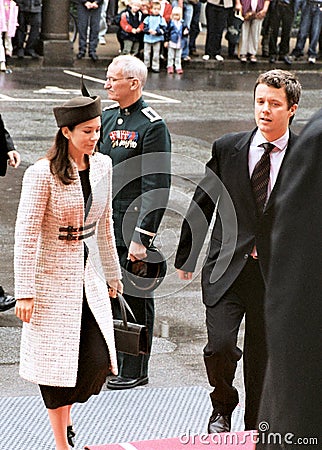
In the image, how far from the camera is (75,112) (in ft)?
18.1

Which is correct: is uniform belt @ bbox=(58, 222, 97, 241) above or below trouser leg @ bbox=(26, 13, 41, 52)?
above

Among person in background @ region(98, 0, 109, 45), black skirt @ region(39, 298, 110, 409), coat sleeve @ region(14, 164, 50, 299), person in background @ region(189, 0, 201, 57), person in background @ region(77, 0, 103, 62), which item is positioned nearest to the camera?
coat sleeve @ region(14, 164, 50, 299)

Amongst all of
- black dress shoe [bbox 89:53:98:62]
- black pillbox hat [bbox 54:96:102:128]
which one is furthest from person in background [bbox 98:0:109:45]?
black pillbox hat [bbox 54:96:102:128]

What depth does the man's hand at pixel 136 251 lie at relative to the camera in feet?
21.4

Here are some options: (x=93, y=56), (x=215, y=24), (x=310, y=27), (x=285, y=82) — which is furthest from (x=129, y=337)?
(x=310, y=27)

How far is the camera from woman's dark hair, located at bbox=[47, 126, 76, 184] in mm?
5449

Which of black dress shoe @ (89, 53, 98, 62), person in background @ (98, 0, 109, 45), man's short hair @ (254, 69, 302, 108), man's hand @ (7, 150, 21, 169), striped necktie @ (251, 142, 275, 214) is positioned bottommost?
black dress shoe @ (89, 53, 98, 62)

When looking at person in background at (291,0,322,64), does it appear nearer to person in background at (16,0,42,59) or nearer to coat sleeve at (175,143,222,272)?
person in background at (16,0,42,59)

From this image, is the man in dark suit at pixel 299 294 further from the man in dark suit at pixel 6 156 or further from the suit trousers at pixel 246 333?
the man in dark suit at pixel 6 156

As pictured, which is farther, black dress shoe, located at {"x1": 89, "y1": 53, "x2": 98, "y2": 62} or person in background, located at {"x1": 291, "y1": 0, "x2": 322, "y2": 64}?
person in background, located at {"x1": 291, "y1": 0, "x2": 322, "y2": 64}

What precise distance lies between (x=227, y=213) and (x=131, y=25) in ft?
56.8

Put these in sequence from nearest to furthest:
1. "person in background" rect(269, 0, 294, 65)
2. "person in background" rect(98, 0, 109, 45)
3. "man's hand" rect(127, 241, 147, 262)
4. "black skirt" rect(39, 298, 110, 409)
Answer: "black skirt" rect(39, 298, 110, 409) < "man's hand" rect(127, 241, 147, 262) < "person in background" rect(98, 0, 109, 45) < "person in background" rect(269, 0, 294, 65)

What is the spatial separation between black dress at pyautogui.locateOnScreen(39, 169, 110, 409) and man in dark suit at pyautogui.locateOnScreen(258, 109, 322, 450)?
3145 millimetres

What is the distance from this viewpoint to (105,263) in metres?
5.91
